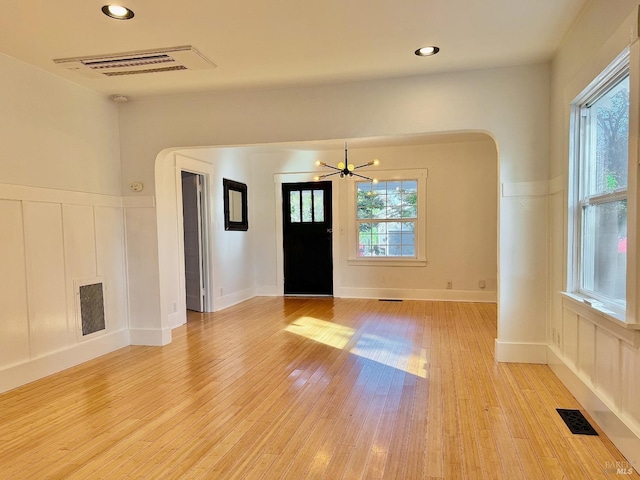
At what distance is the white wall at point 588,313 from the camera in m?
1.99

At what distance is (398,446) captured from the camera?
2195 mm

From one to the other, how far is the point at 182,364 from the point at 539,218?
11.0ft

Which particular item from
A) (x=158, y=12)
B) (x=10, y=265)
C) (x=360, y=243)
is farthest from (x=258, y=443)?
(x=360, y=243)

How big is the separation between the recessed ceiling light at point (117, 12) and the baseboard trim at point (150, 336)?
291 cm

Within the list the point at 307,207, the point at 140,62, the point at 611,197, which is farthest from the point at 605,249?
the point at 307,207

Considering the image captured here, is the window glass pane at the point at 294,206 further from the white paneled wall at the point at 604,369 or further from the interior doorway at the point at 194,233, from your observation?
the white paneled wall at the point at 604,369

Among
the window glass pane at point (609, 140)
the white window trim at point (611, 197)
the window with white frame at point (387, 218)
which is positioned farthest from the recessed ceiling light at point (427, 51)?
the window with white frame at point (387, 218)

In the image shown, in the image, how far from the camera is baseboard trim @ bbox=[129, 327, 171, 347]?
13.8 feet

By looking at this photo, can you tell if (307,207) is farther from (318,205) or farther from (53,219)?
(53,219)

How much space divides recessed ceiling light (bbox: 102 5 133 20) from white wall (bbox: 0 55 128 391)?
4.08 feet

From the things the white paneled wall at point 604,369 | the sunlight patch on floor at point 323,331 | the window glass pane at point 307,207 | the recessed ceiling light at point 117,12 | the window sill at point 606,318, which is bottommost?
the sunlight patch on floor at point 323,331

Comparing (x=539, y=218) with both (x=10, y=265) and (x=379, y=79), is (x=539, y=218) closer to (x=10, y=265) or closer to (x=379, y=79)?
(x=379, y=79)

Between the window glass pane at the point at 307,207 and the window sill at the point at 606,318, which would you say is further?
the window glass pane at the point at 307,207

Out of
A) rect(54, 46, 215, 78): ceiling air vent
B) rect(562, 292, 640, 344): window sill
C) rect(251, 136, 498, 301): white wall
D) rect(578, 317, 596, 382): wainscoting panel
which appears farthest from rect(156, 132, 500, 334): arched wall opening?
rect(578, 317, 596, 382): wainscoting panel
